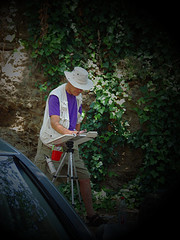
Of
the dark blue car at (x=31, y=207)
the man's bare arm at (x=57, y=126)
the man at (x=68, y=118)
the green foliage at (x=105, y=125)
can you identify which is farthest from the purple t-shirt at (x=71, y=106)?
the dark blue car at (x=31, y=207)

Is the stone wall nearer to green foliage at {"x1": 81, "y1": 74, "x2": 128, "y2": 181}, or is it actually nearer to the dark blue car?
green foliage at {"x1": 81, "y1": 74, "x2": 128, "y2": 181}

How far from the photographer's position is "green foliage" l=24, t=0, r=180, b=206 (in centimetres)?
450

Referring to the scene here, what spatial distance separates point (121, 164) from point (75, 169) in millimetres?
1829

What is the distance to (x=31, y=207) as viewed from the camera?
1.17 meters

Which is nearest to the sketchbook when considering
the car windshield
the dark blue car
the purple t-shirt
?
the purple t-shirt

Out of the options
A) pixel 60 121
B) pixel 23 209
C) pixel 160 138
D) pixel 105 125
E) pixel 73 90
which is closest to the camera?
pixel 23 209

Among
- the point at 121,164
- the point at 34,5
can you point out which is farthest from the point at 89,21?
the point at 121,164

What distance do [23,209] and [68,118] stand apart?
87.5 inches

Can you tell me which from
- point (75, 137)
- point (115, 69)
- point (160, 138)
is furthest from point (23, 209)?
point (115, 69)

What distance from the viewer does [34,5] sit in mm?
5309

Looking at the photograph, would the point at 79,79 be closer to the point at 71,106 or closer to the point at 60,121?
the point at 71,106

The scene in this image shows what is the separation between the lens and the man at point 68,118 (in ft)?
10.4

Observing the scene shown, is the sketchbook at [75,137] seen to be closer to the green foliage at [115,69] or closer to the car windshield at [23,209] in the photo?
the car windshield at [23,209]

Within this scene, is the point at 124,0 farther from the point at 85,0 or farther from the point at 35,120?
the point at 35,120
